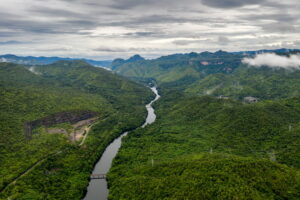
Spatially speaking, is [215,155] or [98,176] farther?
[98,176]

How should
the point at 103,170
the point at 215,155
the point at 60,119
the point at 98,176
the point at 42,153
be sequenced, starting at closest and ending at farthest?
the point at 215,155 → the point at 98,176 → the point at 103,170 → the point at 42,153 → the point at 60,119

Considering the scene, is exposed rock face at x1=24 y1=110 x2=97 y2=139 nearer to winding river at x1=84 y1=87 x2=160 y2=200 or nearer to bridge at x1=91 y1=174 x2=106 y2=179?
winding river at x1=84 y1=87 x2=160 y2=200

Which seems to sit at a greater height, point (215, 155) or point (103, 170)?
point (215, 155)

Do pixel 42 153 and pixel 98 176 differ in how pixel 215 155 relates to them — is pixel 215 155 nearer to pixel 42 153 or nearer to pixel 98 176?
pixel 98 176

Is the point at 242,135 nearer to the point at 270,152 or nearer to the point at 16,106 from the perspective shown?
the point at 270,152

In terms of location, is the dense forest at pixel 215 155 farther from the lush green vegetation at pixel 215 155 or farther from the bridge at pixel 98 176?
the bridge at pixel 98 176

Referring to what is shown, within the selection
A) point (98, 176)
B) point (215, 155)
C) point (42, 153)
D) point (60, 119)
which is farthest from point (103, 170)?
point (60, 119)

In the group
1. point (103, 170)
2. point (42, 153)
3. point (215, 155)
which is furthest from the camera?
point (42, 153)
